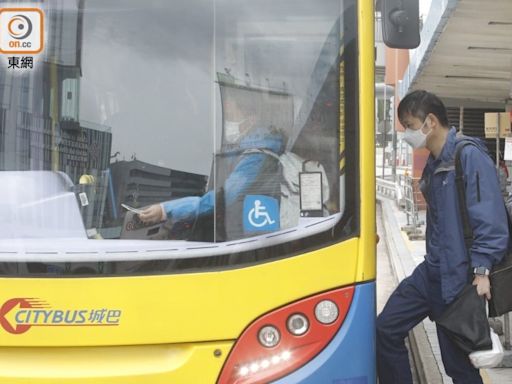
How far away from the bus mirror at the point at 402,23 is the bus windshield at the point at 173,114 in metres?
0.25

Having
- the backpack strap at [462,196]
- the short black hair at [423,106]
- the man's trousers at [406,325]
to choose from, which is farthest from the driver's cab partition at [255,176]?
the man's trousers at [406,325]

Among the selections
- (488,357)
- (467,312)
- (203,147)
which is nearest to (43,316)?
(203,147)

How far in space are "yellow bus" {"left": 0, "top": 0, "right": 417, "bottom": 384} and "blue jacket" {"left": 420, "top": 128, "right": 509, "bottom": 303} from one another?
0.60 meters

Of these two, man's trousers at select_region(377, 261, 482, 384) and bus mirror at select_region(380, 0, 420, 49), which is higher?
bus mirror at select_region(380, 0, 420, 49)

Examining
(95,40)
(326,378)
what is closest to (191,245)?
(326,378)

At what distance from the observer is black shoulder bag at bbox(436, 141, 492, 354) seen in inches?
118

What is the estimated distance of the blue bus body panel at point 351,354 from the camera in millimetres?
2510

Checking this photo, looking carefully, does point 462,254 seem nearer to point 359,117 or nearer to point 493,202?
point 493,202

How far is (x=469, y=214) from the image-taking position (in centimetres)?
297

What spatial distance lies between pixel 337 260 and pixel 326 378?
1.60ft

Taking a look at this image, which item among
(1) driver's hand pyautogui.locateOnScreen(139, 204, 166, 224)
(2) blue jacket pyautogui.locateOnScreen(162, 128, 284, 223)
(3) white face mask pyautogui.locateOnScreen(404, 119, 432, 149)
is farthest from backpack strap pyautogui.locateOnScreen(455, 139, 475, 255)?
(1) driver's hand pyautogui.locateOnScreen(139, 204, 166, 224)

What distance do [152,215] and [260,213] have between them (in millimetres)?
465

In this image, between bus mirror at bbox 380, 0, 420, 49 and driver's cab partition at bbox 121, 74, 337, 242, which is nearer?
driver's cab partition at bbox 121, 74, 337, 242

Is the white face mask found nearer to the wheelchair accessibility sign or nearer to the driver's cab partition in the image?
the driver's cab partition
